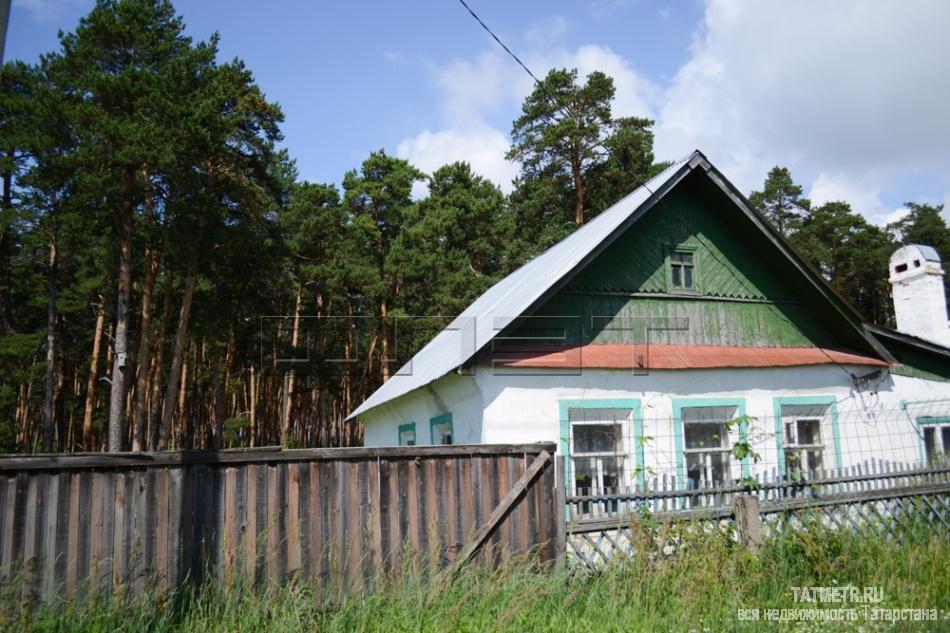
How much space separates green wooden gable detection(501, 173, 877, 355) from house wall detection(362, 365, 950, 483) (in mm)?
827

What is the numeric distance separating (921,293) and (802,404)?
18.9ft

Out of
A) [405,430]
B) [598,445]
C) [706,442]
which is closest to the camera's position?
[598,445]

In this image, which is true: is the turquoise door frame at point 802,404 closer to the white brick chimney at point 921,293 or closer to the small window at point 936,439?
the small window at point 936,439

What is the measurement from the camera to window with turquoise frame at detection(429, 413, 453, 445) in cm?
1177

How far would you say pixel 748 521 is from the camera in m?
6.80

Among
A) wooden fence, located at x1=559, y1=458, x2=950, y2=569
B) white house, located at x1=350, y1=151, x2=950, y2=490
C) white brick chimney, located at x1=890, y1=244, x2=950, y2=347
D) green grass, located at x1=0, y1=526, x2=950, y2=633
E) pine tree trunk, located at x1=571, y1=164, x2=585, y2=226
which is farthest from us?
pine tree trunk, located at x1=571, y1=164, x2=585, y2=226

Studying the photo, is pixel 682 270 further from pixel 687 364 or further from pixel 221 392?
pixel 221 392

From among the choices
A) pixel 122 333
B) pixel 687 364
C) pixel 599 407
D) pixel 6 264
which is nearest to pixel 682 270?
pixel 687 364

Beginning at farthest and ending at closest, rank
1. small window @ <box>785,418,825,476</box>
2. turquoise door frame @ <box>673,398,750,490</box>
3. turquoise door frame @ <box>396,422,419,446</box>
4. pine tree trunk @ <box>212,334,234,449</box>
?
1. pine tree trunk @ <box>212,334,234,449</box>
2. turquoise door frame @ <box>396,422,419,446</box>
3. small window @ <box>785,418,825,476</box>
4. turquoise door frame @ <box>673,398,750,490</box>

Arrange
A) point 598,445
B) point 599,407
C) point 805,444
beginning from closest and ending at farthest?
point 599,407 → point 598,445 → point 805,444

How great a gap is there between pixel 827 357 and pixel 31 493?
37.1ft

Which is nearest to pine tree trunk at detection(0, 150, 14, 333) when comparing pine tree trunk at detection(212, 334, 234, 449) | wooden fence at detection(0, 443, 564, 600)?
pine tree trunk at detection(212, 334, 234, 449)

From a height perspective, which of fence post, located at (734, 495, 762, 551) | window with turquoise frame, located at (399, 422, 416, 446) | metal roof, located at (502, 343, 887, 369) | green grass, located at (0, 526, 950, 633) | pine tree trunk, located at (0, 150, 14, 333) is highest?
pine tree trunk, located at (0, 150, 14, 333)

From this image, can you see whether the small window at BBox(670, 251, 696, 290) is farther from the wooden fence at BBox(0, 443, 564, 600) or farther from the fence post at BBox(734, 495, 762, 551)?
the wooden fence at BBox(0, 443, 564, 600)
